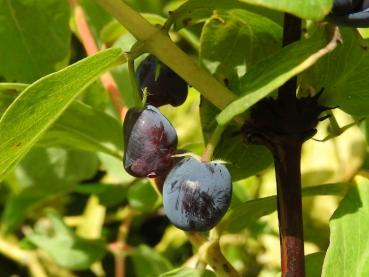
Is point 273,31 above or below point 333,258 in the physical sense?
above

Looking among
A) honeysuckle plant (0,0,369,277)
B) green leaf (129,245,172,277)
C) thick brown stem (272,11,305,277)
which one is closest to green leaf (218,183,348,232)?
honeysuckle plant (0,0,369,277)

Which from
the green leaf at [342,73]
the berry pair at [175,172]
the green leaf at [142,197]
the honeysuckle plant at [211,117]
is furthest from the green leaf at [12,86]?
the green leaf at [142,197]

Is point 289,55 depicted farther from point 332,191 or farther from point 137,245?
point 137,245

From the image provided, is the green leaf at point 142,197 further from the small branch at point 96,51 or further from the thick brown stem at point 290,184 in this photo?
the thick brown stem at point 290,184

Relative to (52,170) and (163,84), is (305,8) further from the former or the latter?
(52,170)

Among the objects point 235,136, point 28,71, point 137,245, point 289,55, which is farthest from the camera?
point 137,245

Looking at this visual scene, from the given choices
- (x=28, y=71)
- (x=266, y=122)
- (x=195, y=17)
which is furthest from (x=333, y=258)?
(x=28, y=71)

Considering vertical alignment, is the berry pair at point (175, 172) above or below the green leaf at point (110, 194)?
above
